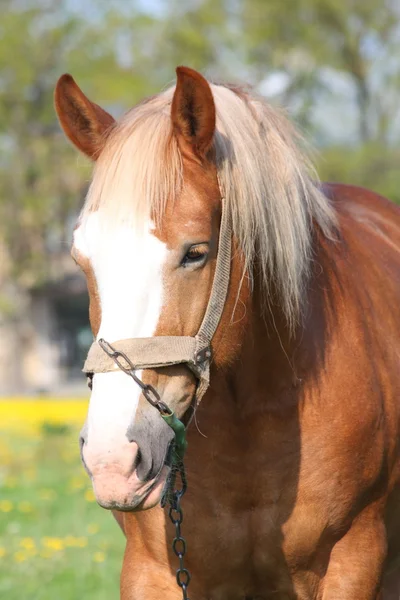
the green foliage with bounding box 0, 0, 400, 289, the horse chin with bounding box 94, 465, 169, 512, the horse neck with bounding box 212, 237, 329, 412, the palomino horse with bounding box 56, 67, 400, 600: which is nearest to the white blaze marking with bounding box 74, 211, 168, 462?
the palomino horse with bounding box 56, 67, 400, 600

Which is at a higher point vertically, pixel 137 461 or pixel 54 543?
pixel 137 461

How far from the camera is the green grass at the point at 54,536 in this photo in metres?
5.61

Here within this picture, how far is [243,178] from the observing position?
9.82ft

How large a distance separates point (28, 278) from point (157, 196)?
28474 mm

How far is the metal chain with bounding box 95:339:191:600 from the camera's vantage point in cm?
259

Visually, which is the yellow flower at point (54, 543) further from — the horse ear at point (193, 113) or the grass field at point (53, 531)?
the horse ear at point (193, 113)

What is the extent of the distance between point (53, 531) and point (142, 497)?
4.82m

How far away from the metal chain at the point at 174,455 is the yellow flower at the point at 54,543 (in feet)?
10.9

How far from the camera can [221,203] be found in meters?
2.95

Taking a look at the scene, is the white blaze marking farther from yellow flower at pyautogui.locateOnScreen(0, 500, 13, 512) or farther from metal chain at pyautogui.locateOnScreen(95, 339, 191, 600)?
yellow flower at pyautogui.locateOnScreen(0, 500, 13, 512)

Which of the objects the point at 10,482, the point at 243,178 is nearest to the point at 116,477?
the point at 243,178

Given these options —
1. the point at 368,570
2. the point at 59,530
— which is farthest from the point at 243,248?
the point at 59,530

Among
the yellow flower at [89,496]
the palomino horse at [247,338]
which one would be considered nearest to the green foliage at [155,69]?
the yellow flower at [89,496]

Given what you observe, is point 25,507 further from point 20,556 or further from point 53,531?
point 20,556
